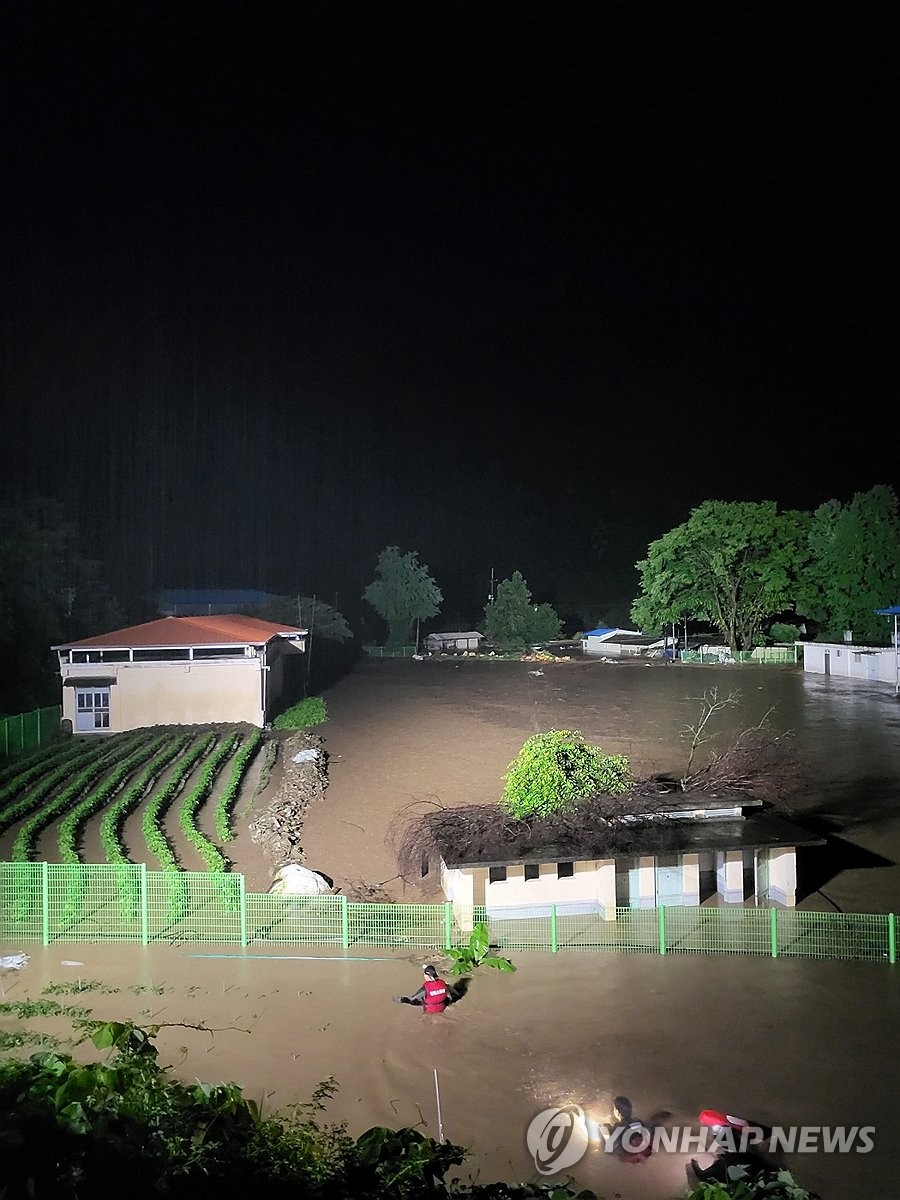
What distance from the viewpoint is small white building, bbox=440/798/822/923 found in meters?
11.4

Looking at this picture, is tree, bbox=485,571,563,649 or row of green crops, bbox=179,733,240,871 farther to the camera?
tree, bbox=485,571,563,649

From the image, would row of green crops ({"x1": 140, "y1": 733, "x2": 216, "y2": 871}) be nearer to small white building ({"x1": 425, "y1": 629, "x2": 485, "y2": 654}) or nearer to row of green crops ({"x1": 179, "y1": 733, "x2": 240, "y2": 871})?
row of green crops ({"x1": 179, "y1": 733, "x2": 240, "y2": 871})

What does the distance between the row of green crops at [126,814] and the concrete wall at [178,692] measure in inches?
73.6

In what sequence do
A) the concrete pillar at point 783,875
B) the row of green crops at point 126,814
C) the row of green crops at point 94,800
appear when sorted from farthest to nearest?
the row of green crops at point 94,800, the concrete pillar at point 783,875, the row of green crops at point 126,814

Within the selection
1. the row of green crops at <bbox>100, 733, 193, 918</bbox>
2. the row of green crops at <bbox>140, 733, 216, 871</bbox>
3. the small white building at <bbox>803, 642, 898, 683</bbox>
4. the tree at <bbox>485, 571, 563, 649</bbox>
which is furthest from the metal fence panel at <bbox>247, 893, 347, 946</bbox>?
the tree at <bbox>485, 571, 563, 649</bbox>

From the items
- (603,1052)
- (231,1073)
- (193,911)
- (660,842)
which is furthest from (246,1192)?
(660,842)

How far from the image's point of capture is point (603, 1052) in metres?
8.21

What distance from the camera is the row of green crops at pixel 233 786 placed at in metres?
15.8

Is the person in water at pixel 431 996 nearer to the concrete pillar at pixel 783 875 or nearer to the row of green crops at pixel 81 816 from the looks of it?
the row of green crops at pixel 81 816

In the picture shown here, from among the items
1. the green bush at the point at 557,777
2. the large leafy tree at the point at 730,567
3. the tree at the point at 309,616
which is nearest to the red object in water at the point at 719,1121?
the green bush at the point at 557,777

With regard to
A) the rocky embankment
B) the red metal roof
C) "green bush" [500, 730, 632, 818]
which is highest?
the red metal roof

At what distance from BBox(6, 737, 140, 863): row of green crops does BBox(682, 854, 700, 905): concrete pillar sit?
31.4 feet

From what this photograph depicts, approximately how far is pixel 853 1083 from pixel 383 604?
→ 66284 mm

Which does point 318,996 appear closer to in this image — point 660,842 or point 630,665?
point 660,842
